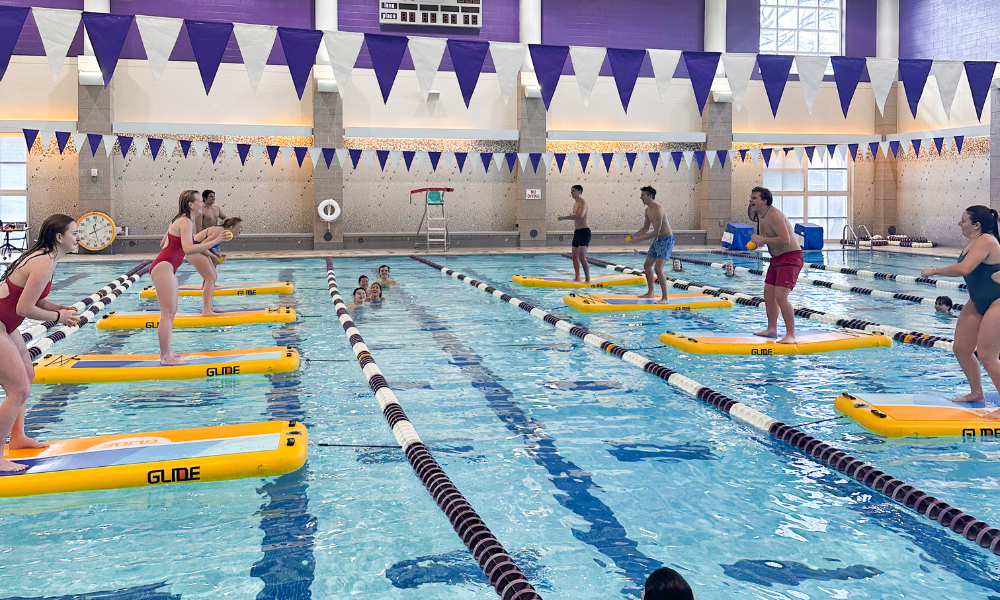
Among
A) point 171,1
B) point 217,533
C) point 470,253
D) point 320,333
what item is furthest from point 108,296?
point 171,1

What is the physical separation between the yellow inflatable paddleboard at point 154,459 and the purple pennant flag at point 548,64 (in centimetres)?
706

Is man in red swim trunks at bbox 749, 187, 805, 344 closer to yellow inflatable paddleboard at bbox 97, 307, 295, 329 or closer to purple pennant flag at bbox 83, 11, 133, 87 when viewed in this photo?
yellow inflatable paddleboard at bbox 97, 307, 295, 329

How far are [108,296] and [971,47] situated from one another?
20203 millimetres

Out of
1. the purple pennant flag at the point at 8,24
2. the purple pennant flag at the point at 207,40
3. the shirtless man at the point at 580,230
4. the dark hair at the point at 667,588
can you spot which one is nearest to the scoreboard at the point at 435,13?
the shirtless man at the point at 580,230

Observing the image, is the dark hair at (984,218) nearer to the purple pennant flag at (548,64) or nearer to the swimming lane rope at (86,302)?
the swimming lane rope at (86,302)

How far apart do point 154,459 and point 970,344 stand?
15.8 feet

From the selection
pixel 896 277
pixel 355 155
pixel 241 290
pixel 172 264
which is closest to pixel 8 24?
pixel 172 264

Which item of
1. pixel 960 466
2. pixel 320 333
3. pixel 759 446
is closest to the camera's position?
pixel 960 466

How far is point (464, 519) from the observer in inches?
144

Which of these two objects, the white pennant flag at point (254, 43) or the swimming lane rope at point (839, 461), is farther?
the white pennant flag at point (254, 43)

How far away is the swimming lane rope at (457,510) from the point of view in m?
3.05

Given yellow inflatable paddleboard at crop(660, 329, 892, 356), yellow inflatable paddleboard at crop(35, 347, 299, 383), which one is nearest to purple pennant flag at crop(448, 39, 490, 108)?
yellow inflatable paddleboard at crop(660, 329, 892, 356)

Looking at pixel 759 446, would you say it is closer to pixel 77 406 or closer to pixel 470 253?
pixel 77 406

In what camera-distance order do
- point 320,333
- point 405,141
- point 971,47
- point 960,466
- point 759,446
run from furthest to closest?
point 405,141, point 971,47, point 320,333, point 759,446, point 960,466
